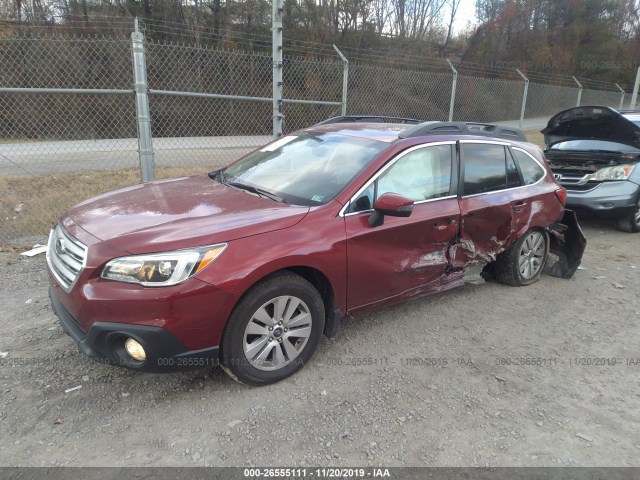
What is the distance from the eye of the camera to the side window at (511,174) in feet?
14.5

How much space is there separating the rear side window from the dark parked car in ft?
10.1

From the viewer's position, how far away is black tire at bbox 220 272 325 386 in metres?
2.74

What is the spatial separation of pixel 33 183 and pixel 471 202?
754cm

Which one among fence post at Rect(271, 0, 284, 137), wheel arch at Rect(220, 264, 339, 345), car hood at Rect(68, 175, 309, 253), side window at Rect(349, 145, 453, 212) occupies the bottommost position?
wheel arch at Rect(220, 264, 339, 345)

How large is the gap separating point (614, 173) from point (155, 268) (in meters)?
6.76

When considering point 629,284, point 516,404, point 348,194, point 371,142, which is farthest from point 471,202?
point 629,284

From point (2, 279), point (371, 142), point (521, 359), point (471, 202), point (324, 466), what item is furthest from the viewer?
point (2, 279)

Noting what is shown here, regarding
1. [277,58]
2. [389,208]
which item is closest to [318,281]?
[389,208]

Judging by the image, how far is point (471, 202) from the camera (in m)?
3.99

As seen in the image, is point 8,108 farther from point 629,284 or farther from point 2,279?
point 629,284

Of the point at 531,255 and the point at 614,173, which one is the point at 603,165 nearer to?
the point at 614,173

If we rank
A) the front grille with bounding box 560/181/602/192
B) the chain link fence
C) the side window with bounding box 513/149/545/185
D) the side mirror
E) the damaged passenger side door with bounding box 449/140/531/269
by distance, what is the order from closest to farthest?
the side mirror → the damaged passenger side door with bounding box 449/140/531/269 → the side window with bounding box 513/149/545/185 → the front grille with bounding box 560/181/602/192 → the chain link fence

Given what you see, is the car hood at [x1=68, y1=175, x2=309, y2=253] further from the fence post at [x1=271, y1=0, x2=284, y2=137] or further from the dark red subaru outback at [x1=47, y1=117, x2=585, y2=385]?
the fence post at [x1=271, y1=0, x2=284, y2=137]

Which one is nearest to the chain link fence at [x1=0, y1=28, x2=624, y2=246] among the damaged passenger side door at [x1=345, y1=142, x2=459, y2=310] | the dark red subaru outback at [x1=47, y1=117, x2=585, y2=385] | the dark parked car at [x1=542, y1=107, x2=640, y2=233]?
the dark parked car at [x1=542, y1=107, x2=640, y2=233]
